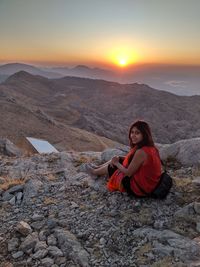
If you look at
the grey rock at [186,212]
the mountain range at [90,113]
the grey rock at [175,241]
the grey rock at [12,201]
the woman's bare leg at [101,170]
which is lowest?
the mountain range at [90,113]

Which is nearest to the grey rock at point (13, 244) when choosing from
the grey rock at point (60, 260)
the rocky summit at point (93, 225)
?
the rocky summit at point (93, 225)

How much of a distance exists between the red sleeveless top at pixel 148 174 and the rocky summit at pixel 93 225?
329 millimetres

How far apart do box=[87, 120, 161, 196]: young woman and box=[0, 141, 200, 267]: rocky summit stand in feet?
1.13

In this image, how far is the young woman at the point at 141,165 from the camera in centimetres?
770

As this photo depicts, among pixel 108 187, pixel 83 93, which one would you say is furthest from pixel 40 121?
pixel 83 93

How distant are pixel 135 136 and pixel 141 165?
0.68 meters

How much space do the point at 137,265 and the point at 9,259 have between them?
2396 millimetres

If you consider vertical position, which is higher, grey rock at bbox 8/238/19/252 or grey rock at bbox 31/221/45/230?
grey rock at bbox 31/221/45/230

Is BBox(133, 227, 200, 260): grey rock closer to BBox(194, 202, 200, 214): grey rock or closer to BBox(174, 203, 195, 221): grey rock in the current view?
BBox(174, 203, 195, 221): grey rock

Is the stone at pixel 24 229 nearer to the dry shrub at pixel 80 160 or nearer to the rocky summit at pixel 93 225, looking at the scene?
the rocky summit at pixel 93 225

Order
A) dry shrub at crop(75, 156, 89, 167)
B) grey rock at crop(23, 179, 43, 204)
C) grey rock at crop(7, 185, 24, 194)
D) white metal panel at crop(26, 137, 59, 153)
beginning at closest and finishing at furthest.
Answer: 1. grey rock at crop(23, 179, 43, 204)
2. grey rock at crop(7, 185, 24, 194)
3. dry shrub at crop(75, 156, 89, 167)
4. white metal panel at crop(26, 137, 59, 153)

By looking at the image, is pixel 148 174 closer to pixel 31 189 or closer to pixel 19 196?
pixel 31 189

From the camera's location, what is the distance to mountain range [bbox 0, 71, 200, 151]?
61.5m

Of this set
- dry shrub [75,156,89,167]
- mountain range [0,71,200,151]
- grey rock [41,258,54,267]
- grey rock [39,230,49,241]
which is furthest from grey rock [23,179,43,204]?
mountain range [0,71,200,151]
